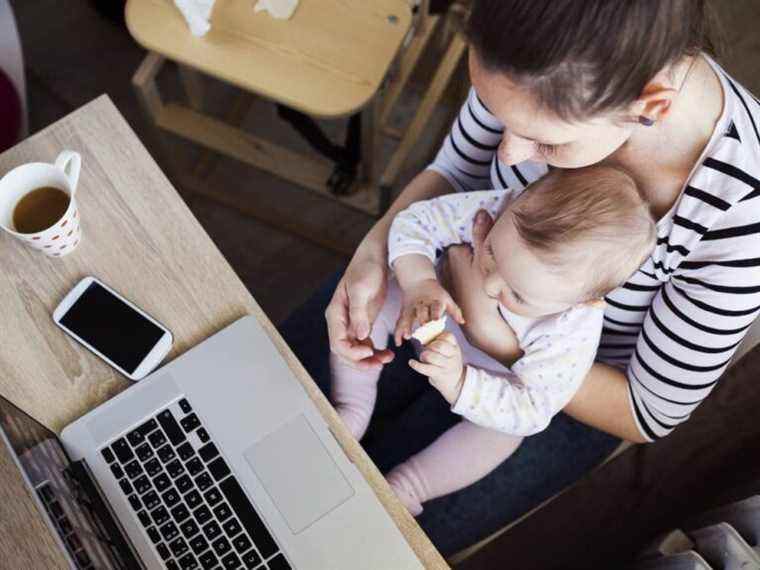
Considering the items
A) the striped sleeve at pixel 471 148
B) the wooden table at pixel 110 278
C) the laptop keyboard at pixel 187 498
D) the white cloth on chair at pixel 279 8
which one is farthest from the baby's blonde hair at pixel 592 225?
the white cloth on chair at pixel 279 8

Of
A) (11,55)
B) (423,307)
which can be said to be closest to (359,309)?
(423,307)

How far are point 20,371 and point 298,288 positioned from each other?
39.1 inches

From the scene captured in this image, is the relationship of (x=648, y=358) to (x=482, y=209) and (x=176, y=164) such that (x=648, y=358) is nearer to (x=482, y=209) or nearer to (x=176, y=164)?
(x=482, y=209)

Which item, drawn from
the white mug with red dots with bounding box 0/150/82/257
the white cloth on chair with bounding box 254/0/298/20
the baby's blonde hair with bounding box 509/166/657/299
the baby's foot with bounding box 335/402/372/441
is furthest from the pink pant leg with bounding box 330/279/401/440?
the white cloth on chair with bounding box 254/0/298/20

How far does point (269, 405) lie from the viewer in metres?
0.88

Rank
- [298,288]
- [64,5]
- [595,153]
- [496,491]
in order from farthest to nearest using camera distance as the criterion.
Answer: [64,5] < [298,288] < [496,491] < [595,153]

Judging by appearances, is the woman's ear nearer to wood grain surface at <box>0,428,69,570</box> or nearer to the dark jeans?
the dark jeans

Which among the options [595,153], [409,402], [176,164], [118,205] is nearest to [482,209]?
[595,153]

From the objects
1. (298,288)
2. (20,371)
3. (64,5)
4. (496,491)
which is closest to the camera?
(20,371)

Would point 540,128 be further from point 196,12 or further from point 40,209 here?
point 196,12

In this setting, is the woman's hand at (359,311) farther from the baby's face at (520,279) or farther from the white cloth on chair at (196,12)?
the white cloth on chair at (196,12)

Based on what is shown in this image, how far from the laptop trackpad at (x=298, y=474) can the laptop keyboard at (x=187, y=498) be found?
0.03 metres

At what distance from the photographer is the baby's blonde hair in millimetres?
815

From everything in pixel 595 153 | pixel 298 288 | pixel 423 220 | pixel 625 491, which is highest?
pixel 595 153
